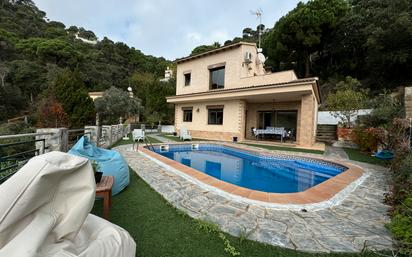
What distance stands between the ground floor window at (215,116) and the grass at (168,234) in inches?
479

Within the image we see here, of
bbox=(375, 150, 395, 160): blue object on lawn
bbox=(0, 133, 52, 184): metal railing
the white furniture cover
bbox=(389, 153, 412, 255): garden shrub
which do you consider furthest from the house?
the white furniture cover

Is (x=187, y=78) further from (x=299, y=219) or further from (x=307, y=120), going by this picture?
(x=299, y=219)

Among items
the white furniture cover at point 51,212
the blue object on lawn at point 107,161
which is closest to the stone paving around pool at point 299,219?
the blue object on lawn at point 107,161

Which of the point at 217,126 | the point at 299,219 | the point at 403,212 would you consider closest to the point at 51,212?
the point at 299,219

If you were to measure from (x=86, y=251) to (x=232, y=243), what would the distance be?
182 centimetres

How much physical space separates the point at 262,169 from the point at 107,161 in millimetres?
5877

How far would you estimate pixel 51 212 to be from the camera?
1312 mm

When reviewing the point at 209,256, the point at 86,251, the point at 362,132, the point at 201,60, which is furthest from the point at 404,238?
the point at 201,60

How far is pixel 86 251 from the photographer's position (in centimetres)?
134

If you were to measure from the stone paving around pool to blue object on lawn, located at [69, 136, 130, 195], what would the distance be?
71 cm

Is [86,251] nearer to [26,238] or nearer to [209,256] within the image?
[26,238]

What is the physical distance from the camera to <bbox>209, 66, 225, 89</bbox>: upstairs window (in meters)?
16.0

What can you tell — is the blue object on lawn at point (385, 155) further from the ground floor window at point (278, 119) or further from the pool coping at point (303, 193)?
the ground floor window at point (278, 119)

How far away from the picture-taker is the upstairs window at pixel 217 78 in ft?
52.6
